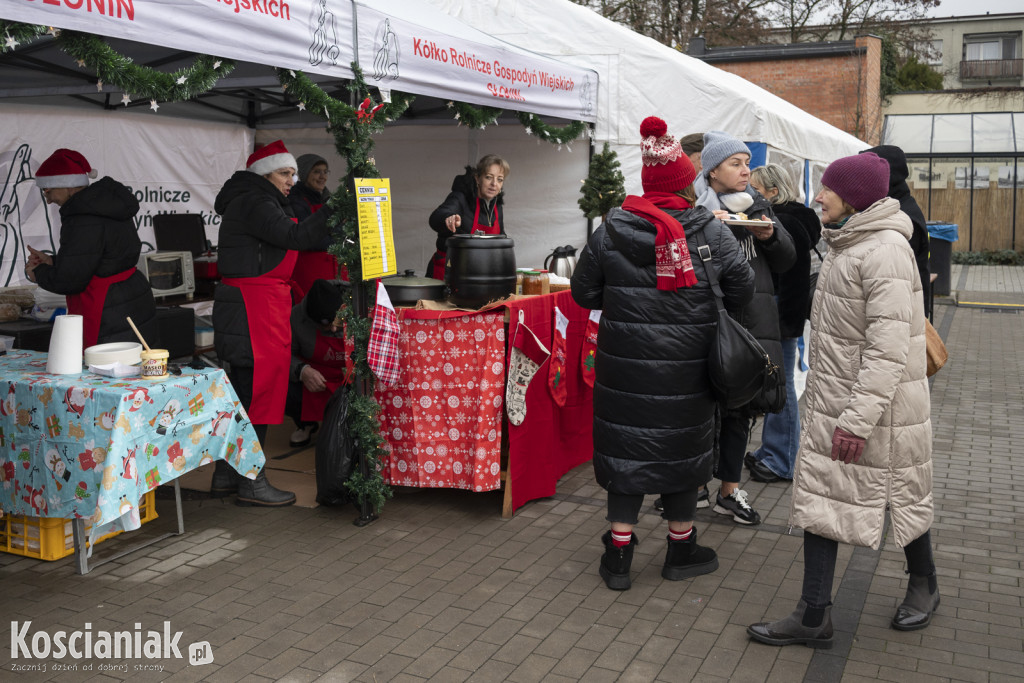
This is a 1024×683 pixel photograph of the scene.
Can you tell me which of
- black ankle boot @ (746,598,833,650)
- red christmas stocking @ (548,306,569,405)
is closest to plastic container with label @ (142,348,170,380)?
red christmas stocking @ (548,306,569,405)

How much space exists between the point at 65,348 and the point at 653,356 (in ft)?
9.23

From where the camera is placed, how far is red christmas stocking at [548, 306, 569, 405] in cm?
547

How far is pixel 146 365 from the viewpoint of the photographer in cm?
438

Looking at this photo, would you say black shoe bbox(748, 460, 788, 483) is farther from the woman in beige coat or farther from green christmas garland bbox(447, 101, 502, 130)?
green christmas garland bbox(447, 101, 502, 130)

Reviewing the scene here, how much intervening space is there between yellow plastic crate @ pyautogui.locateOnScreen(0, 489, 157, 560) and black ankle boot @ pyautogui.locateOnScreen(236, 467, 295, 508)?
865 millimetres

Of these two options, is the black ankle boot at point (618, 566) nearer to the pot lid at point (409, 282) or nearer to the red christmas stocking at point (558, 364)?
the red christmas stocking at point (558, 364)

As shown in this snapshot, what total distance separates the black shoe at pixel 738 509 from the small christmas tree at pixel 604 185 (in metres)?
3.24

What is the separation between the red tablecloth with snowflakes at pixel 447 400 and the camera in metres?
5.09

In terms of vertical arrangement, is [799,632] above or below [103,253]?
below

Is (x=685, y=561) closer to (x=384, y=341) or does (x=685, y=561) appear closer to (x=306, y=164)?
(x=384, y=341)

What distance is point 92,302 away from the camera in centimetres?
512

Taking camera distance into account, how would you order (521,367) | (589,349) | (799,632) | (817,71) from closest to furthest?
(799,632), (521,367), (589,349), (817,71)

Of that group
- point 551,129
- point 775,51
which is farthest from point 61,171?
point 775,51

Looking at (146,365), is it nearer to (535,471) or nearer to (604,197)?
(535,471)
